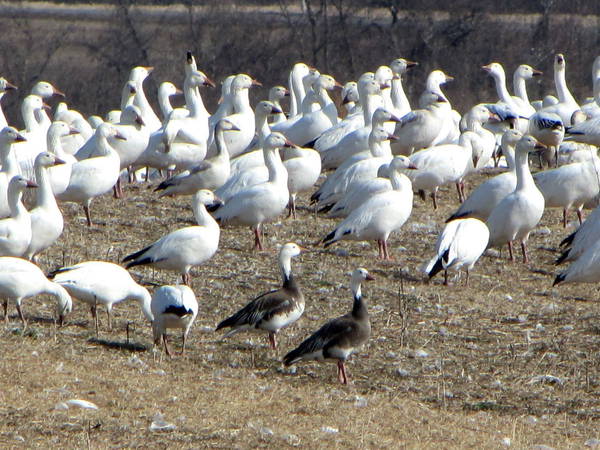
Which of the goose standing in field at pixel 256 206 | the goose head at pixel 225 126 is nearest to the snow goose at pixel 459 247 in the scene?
the goose standing in field at pixel 256 206

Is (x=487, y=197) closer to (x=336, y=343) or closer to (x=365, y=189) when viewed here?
(x=365, y=189)

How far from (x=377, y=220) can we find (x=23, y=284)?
3723mm

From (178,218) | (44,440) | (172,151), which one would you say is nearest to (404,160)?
(178,218)

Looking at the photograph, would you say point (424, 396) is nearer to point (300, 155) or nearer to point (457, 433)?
point (457, 433)

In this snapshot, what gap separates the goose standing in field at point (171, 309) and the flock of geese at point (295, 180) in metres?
0.01

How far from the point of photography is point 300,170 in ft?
41.2

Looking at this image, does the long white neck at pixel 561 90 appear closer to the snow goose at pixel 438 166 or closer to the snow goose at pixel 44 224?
the snow goose at pixel 438 166

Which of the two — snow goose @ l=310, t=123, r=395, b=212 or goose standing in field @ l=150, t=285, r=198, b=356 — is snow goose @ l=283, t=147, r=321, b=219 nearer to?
snow goose @ l=310, t=123, r=395, b=212

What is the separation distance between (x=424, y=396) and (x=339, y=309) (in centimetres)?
200

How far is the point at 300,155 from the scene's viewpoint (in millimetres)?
12812

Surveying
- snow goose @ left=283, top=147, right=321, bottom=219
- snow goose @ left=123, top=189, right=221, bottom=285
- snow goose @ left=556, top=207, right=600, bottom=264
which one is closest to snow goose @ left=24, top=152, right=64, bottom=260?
snow goose @ left=123, top=189, right=221, bottom=285

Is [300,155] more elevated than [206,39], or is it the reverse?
[300,155]

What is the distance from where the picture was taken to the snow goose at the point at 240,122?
15.0 metres

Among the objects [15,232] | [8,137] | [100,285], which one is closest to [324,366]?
[100,285]
